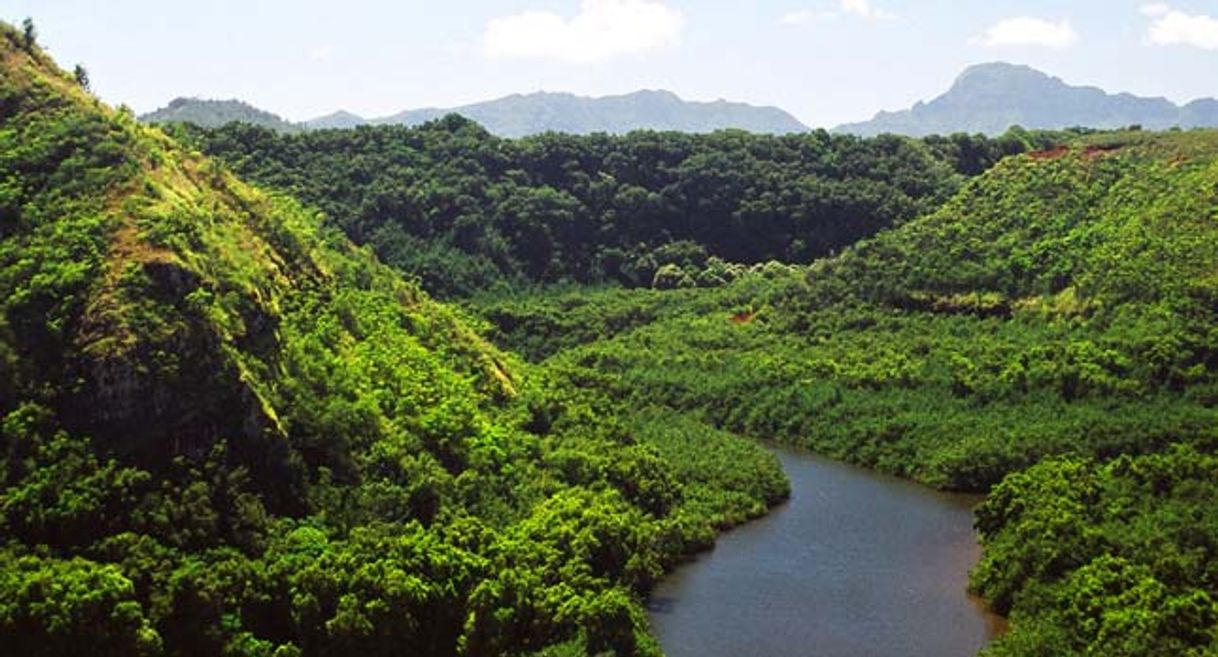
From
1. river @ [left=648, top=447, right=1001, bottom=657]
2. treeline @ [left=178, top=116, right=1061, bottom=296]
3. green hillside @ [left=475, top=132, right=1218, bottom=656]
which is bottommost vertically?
river @ [left=648, top=447, right=1001, bottom=657]

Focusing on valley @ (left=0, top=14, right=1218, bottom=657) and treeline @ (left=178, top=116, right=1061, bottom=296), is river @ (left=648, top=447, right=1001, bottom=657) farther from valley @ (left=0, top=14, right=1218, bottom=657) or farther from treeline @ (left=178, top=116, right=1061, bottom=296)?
treeline @ (left=178, top=116, right=1061, bottom=296)

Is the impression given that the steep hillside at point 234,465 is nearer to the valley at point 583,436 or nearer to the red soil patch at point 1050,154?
the valley at point 583,436

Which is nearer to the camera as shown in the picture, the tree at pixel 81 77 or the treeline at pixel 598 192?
the tree at pixel 81 77

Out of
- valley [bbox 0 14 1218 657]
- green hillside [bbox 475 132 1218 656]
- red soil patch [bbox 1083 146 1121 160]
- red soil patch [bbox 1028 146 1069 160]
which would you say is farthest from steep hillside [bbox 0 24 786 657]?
red soil patch [bbox 1028 146 1069 160]

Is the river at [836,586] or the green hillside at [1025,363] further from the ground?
the green hillside at [1025,363]

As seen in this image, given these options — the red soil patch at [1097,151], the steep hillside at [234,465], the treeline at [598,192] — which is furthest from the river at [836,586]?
the treeline at [598,192]

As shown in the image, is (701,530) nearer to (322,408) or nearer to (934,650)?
(934,650)

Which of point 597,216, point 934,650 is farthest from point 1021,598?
point 597,216
